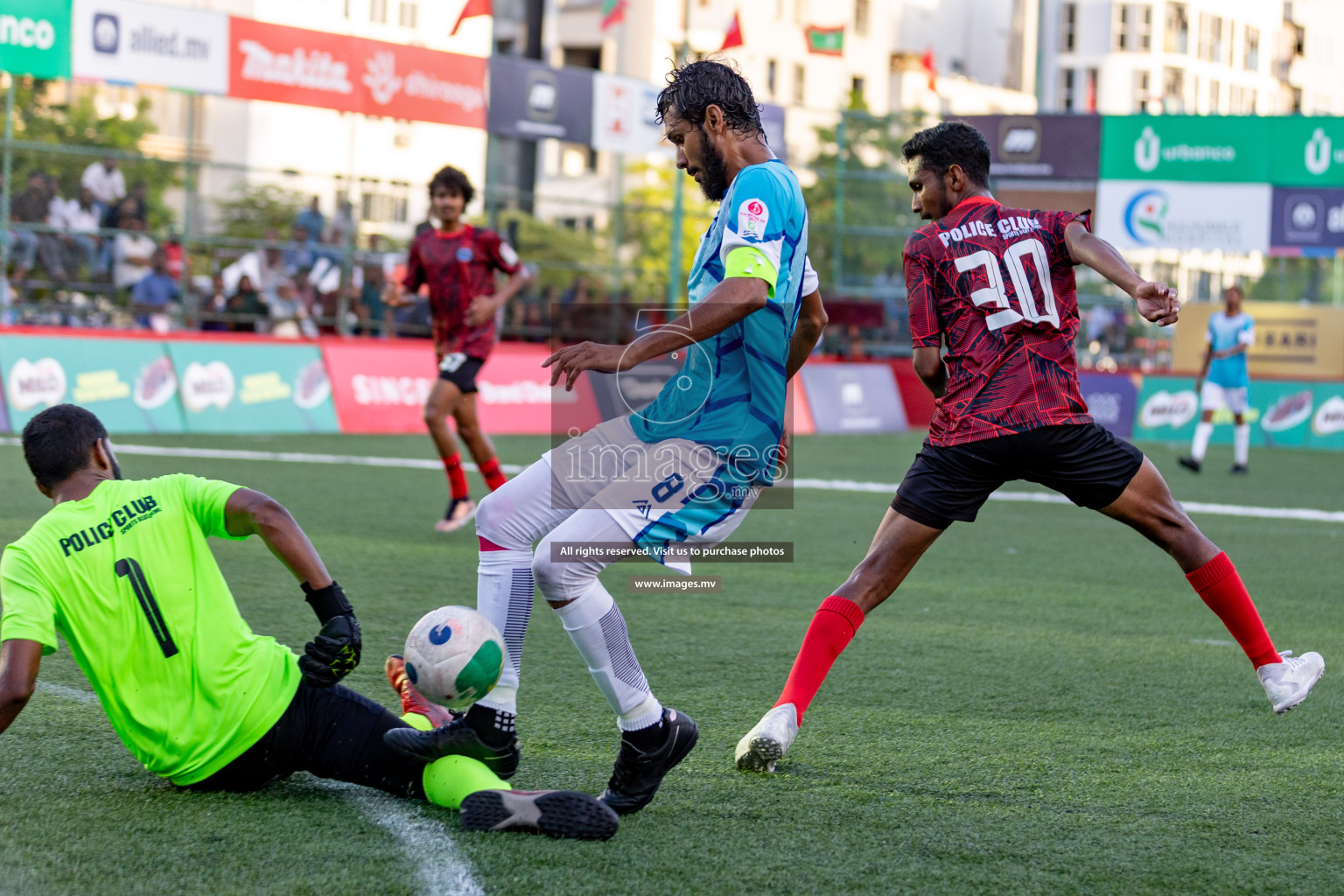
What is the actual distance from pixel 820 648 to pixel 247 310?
14.0 m

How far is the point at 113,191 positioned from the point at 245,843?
585 inches

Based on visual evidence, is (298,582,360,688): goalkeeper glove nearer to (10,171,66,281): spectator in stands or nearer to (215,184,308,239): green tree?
(10,171,66,281): spectator in stands

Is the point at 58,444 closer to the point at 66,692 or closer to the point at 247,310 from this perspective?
the point at 66,692

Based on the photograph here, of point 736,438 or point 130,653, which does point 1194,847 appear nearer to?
point 736,438

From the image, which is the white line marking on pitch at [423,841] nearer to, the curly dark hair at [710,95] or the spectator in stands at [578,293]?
the curly dark hair at [710,95]

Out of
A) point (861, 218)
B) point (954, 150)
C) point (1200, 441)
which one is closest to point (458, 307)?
point (954, 150)

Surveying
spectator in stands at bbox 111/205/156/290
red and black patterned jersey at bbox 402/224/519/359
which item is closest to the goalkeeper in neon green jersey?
red and black patterned jersey at bbox 402/224/519/359

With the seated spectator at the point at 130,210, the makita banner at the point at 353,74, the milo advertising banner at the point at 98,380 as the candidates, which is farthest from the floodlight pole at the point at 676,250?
the milo advertising banner at the point at 98,380

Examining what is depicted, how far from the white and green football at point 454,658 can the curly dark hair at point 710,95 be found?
140 centimetres

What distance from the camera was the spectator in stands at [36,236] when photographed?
15.6 meters

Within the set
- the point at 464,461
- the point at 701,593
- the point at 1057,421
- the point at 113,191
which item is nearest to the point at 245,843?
the point at 1057,421

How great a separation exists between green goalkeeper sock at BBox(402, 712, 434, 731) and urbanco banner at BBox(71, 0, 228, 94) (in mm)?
13219

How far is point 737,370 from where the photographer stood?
364 centimetres

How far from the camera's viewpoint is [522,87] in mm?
19469
